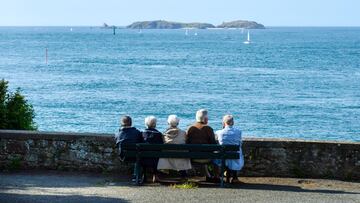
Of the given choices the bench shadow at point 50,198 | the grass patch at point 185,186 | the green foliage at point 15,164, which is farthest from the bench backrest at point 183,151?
the green foliage at point 15,164

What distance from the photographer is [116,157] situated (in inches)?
474

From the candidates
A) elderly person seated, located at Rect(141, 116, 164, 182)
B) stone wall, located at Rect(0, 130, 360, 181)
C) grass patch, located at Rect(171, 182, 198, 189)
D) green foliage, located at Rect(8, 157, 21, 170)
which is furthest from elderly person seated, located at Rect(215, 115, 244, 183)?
green foliage, located at Rect(8, 157, 21, 170)

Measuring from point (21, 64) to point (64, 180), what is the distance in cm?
7293

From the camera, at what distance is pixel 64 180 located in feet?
38.2

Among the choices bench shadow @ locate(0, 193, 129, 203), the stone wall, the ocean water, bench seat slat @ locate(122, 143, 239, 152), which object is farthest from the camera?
the ocean water

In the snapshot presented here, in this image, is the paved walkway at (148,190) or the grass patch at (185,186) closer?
the paved walkway at (148,190)

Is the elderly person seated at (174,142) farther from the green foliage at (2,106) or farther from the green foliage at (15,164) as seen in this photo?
the green foliage at (2,106)

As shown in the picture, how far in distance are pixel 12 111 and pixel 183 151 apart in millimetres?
4175

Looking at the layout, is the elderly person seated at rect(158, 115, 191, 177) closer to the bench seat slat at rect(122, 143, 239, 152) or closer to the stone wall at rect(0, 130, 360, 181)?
the bench seat slat at rect(122, 143, 239, 152)

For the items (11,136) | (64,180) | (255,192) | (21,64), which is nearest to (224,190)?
(255,192)

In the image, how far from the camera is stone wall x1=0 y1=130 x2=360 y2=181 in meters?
11.8

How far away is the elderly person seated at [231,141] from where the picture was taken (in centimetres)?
1145

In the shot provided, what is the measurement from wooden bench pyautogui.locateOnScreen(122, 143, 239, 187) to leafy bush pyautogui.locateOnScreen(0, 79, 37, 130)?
3.27 m

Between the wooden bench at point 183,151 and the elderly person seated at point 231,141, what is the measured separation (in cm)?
23
